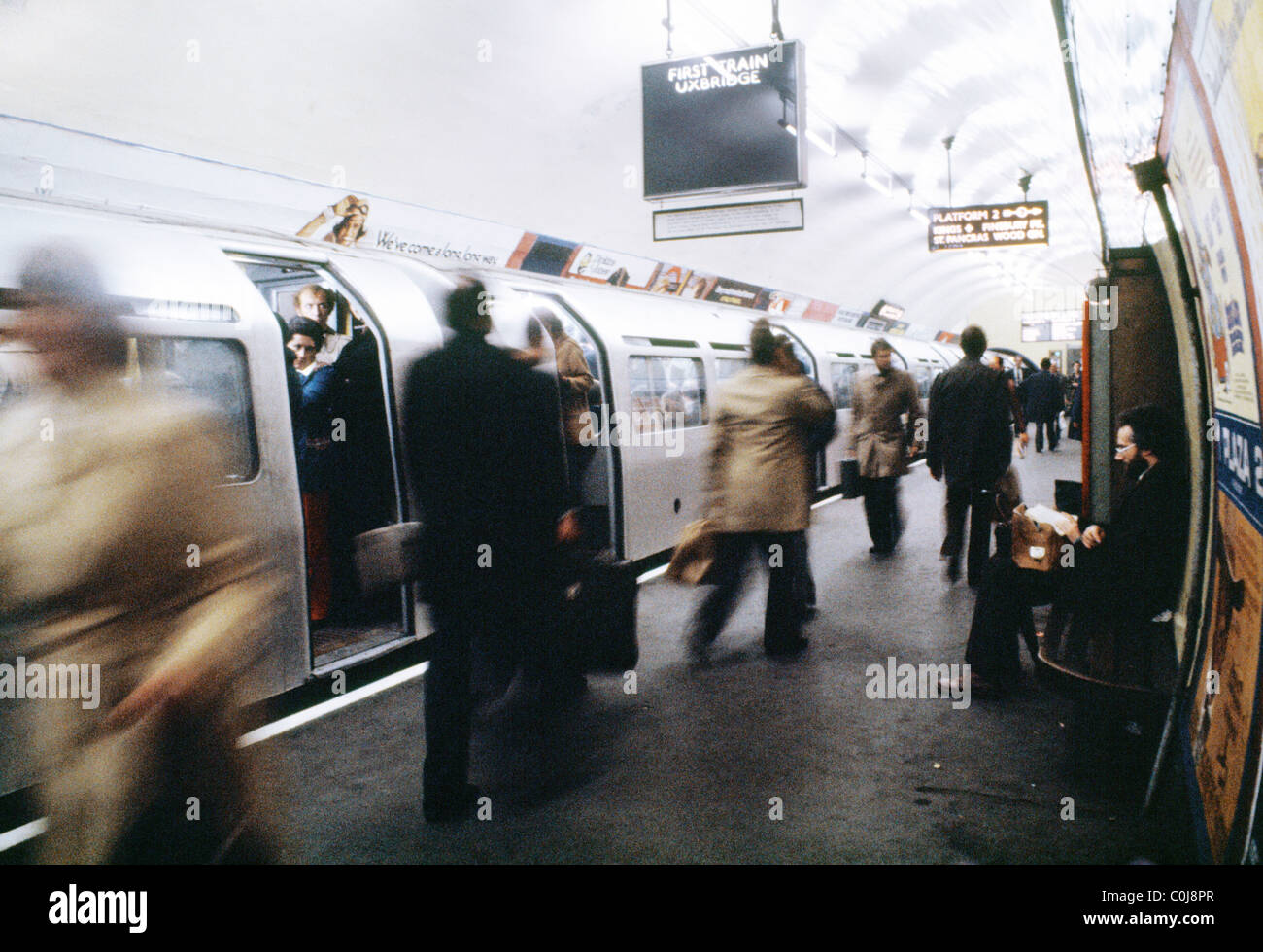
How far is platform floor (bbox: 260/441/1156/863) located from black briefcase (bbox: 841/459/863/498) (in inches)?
102

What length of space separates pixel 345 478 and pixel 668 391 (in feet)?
12.3

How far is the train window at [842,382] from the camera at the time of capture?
1375 cm

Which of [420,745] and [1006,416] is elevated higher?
[1006,416]

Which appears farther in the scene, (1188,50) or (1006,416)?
(1006,416)

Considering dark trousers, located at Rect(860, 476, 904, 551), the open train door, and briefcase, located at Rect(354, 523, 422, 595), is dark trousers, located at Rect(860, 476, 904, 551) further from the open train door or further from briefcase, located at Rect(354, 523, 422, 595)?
briefcase, located at Rect(354, 523, 422, 595)

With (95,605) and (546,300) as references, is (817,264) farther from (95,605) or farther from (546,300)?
(95,605)

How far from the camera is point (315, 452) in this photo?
524 centimetres

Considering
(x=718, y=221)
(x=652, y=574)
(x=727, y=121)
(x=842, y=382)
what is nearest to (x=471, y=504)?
(x=652, y=574)

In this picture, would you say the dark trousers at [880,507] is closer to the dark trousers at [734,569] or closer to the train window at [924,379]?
the dark trousers at [734,569]

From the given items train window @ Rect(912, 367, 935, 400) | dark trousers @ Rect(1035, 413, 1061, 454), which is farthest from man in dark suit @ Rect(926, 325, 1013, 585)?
train window @ Rect(912, 367, 935, 400)
